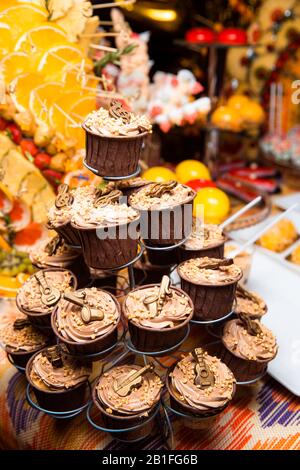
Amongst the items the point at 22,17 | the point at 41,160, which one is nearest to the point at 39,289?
the point at 41,160

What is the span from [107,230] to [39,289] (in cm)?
32

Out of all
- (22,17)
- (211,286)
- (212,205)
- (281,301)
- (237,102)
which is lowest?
A: (281,301)

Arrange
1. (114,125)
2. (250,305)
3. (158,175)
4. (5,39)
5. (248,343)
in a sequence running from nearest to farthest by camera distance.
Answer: (114,125), (248,343), (250,305), (5,39), (158,175)

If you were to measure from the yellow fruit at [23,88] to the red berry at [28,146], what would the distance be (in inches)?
6.0

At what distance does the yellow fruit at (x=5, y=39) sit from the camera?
1772 mm

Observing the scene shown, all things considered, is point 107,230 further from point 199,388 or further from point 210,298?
Answer: point 199,388

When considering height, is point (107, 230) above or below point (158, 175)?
above

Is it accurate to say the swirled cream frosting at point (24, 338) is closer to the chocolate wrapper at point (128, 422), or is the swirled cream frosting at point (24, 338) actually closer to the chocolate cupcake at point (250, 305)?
the chocolate wrapper at point (128, 422)

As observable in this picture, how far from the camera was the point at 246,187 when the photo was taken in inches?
112

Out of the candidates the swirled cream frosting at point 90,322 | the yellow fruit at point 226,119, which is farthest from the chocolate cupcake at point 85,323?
the yellow fruit at point 226,119

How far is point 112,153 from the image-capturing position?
1255 millimetres

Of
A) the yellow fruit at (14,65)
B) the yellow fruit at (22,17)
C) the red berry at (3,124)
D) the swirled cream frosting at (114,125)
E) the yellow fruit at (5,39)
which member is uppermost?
the yellow fruit at (22,17)
